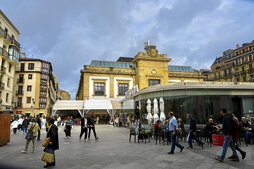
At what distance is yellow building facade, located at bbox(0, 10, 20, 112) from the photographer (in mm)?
28680

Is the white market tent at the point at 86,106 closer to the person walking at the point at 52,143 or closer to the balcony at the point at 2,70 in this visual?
the balcony at the point at 2,70

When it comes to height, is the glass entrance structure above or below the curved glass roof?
below

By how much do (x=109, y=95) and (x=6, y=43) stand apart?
64.0ft

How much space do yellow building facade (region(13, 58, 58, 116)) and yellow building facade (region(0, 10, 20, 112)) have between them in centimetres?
1081

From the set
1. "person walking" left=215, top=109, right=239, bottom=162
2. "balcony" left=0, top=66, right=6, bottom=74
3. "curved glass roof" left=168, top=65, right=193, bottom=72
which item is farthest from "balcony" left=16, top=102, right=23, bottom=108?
"person walking" left=215, top=109, right=239, bottom=162

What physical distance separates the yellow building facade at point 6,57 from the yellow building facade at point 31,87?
35.5 feet

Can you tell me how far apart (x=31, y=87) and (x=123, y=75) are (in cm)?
2085

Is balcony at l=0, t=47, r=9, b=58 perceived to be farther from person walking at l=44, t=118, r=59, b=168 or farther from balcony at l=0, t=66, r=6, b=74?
person walking at l=44, t=118, r=59, b=168

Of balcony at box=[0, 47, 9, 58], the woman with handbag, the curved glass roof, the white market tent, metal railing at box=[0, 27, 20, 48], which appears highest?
metal railing at box=[0, 27, 20, 48]

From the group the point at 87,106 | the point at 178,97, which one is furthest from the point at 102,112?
the point at 178,97

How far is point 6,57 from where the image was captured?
Result: 29.7 meters

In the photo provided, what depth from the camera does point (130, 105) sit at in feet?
72.8

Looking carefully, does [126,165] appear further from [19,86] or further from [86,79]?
[19,86]

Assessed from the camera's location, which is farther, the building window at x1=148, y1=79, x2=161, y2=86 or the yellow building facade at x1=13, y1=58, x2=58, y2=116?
the yellow building facade at x1=13, y1=58, x2=58, y2=116
